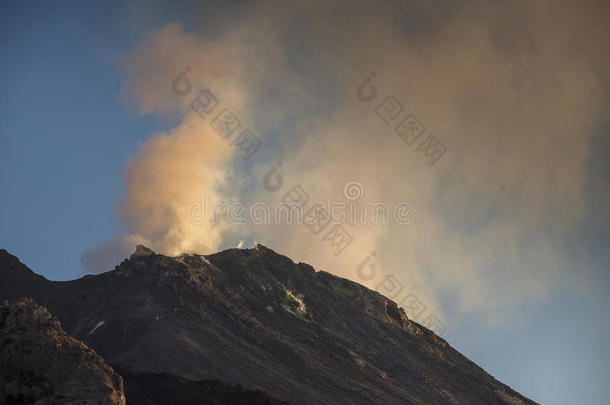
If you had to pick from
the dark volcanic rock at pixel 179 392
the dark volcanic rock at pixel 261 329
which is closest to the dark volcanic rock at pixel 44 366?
the dark volcanic rock at pixel 179 392

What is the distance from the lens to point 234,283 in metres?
134

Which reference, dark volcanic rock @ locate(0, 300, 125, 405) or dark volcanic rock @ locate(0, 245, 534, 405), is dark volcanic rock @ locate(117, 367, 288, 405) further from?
dark volcanic rock @ locate(0, 300, 125, 405)

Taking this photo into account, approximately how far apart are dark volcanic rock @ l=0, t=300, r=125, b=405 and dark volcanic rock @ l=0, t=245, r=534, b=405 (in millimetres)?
32394

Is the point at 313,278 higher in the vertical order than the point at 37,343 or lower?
higher

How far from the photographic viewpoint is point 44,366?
44.6 meters

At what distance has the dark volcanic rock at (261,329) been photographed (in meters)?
89.1

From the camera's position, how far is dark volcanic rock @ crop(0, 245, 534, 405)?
292 feet

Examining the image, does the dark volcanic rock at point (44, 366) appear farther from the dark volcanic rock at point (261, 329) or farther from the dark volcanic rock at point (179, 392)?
the dark volcanic rock at point (261, 329)

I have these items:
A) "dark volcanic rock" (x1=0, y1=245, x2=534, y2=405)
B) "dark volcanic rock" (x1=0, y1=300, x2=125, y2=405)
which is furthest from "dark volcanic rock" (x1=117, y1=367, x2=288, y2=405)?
"dark volcanic rock" (x1=0, y1=300, x2=125, y2=405)

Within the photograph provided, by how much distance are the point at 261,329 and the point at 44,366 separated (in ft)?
229

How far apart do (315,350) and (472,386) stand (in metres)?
46.4

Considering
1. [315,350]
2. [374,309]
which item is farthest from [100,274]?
[374,309]

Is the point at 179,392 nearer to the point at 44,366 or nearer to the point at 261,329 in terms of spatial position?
the point at 44,366

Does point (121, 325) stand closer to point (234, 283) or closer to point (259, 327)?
point (259, 327)
